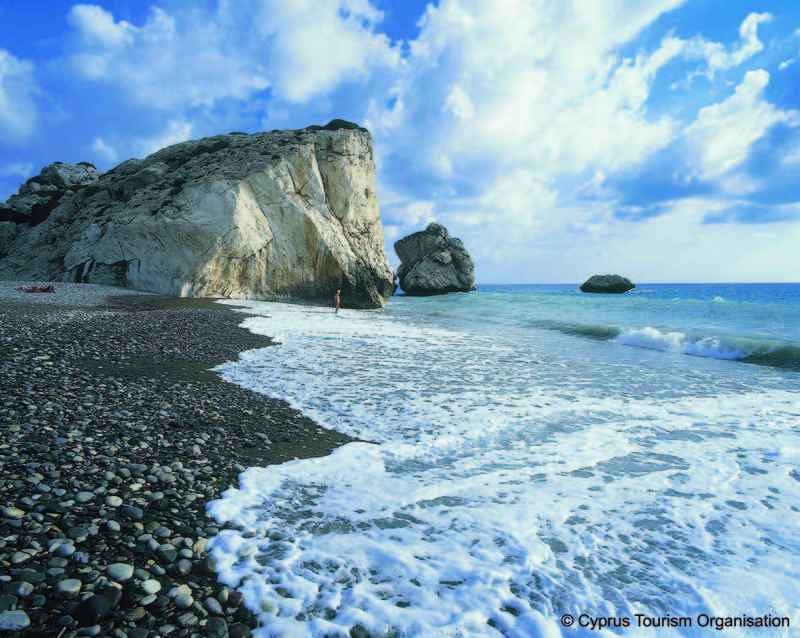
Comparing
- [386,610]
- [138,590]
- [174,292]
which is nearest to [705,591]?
[386,610]

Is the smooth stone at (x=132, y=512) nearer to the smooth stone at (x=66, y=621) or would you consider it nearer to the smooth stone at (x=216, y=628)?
the smooth stone at (x=66, y=621)

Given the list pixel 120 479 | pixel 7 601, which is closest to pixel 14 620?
pixel 7 601

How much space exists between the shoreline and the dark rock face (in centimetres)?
7547

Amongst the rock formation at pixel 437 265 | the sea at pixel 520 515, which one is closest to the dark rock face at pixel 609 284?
the rock formation at pixel 437 265

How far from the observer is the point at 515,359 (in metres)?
11.3

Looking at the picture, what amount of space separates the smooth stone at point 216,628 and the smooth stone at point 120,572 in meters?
0.61

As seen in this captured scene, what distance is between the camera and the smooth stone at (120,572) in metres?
2.44

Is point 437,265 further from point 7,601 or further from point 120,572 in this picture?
point 7,601

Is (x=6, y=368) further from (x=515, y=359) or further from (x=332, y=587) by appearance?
(x=515, y=359)

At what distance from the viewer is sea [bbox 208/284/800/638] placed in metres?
2.55

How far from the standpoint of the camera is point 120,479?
354 centimetres

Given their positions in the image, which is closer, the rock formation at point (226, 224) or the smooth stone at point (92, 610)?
the smooth stone at point (92, 610)

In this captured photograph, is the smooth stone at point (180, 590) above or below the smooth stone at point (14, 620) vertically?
below

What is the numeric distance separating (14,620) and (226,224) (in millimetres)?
26110
